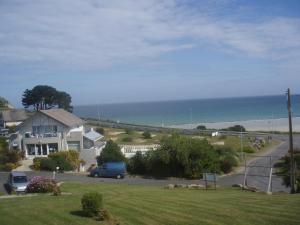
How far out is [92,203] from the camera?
1698cm

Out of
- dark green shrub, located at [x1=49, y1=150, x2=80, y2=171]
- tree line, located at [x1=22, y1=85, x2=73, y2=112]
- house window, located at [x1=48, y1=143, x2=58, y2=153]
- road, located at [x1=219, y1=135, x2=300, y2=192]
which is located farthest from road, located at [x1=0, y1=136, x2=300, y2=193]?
tree line, located at [x1=22, y1=85, x2=73, y2=112]

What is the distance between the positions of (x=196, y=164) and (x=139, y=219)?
91.3 feet

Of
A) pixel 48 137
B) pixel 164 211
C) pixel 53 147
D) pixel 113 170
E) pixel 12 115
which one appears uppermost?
pixel 12 115

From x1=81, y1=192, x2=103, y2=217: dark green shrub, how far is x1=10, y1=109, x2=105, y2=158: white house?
38571mm

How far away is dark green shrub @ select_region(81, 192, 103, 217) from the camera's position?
16.9 meters

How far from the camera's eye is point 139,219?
1686 centimetres

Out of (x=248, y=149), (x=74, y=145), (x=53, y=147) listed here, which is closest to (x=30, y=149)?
(x=53, y=147)

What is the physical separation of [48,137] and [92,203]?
136ft

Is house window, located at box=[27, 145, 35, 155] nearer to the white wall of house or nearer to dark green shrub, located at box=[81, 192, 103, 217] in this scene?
the white wall of house

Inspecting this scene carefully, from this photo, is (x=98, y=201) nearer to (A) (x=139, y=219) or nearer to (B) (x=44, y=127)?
(A) (x=139, y=219)

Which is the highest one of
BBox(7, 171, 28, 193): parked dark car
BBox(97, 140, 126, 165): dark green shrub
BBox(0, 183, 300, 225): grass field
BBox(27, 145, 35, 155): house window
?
BBox(27, 145, 35, 155): house window

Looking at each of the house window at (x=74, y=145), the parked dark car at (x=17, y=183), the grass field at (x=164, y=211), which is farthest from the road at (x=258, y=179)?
the house window at (x=74, y=145)

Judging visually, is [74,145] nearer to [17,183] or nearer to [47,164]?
[47,164]

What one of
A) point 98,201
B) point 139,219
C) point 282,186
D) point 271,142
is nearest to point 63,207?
point 98,201
